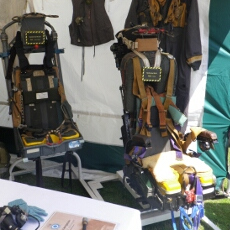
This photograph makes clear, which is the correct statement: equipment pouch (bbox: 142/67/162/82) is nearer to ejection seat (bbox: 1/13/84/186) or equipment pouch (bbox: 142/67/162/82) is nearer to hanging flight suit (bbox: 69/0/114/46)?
ejection seat (bbox: 1/13/84/186)

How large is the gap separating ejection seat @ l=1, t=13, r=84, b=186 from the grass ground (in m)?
0.58

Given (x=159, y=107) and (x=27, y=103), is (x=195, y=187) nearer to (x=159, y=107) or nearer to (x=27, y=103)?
(x=159, y=107)

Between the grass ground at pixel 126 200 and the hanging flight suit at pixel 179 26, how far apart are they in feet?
2.97

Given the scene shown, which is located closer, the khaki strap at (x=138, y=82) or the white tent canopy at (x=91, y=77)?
the khaki strap at (x=138, y=82)

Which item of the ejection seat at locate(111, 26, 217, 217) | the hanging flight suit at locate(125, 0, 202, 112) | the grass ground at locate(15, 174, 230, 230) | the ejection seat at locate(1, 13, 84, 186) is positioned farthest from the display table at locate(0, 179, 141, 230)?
the hanging flight suit at locate(125, 0, 202, 112)

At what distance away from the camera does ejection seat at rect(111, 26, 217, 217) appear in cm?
251

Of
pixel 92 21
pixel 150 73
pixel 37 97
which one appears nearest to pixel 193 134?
pixel 150 73

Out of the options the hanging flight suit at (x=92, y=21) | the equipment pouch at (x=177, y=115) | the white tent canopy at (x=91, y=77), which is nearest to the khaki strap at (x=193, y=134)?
the equipment pouch at (x=177, y=115)

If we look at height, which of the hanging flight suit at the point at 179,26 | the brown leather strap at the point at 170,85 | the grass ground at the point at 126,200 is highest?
the hanging flight suit at the point at 179,26

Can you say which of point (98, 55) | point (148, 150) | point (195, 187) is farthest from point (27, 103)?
point (195, 187)

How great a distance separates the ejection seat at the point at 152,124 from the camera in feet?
8.24

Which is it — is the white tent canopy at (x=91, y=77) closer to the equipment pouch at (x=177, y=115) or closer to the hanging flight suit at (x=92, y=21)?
the hanging flight suit at (x=92, y=21)

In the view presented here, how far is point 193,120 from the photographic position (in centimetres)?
345

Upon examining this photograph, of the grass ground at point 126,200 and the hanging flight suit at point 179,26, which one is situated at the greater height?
the hanging flight suit at point 179,26
